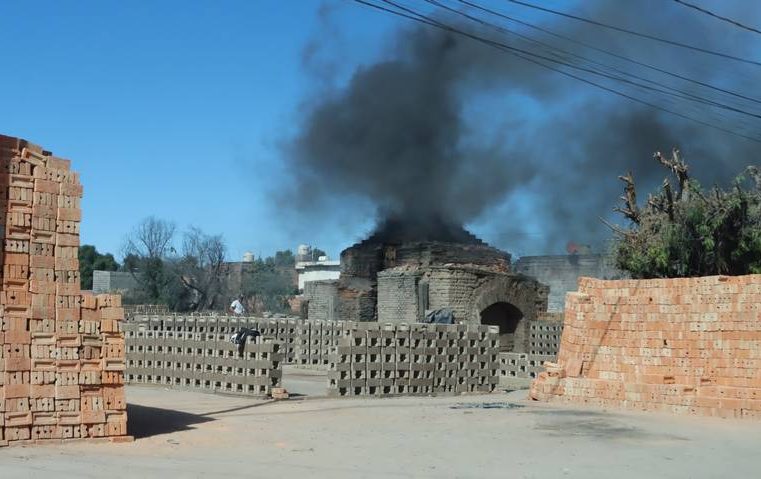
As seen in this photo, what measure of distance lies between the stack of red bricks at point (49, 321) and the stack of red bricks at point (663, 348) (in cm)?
949

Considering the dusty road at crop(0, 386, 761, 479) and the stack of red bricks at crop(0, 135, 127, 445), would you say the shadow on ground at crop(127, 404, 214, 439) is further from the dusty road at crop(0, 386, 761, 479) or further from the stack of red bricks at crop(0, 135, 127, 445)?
the stack of red bricks at crop(0, 135, 127, 445)

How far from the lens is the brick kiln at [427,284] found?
3128cm

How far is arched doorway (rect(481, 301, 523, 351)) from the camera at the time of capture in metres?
31.8

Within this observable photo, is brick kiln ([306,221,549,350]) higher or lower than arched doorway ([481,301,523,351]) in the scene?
higher

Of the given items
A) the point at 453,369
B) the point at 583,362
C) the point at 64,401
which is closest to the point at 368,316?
the point at 453,369

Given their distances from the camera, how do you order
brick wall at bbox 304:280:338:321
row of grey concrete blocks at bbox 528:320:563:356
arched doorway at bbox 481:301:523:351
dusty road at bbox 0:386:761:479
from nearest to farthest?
dusty road at bbox 0:386:761:479 < row of grey concrete blocks at bbox 528:320:563:356 < arched doorway at bbox 481:301:523:351 < brick wall at bbox 304:280:338:321

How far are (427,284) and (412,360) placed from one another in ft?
45.5

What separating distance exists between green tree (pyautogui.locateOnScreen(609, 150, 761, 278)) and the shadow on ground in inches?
467

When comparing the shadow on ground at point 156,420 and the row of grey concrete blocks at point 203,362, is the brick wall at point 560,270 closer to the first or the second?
the row of grey concrete blocks at point 203,362

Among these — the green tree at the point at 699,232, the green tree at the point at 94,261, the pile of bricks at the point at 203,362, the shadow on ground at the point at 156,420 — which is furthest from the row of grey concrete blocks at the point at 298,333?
the green tree at the point at 94,261

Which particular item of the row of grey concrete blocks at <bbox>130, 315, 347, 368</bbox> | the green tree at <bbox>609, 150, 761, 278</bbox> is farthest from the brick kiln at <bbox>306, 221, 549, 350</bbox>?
the green tree at <bbox>609, 150, 761, 278</bbox>

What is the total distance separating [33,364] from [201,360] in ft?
27.9

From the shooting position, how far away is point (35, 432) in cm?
976

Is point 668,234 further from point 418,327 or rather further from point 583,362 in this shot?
point 418,327
